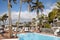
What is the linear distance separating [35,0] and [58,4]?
657cm

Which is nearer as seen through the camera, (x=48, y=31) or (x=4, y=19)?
(x=48, y=31)

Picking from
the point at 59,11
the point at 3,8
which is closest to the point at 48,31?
the point at 59,11

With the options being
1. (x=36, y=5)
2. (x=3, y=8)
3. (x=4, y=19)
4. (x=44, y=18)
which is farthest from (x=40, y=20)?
(x=3, y=8)

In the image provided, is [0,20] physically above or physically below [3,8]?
below

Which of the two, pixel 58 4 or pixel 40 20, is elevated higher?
pixel 58 4

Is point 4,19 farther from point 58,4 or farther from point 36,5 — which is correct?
point 58,4

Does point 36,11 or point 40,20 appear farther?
point 40,20

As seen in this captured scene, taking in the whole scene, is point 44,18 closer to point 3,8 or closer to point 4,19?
point 4,19

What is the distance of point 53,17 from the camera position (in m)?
37.8

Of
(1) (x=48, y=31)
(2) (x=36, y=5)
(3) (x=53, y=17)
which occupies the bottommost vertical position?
(1) (x=48, y=31)

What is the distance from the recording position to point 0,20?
153ft

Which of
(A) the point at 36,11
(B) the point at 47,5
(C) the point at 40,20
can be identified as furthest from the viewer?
(B) the point at 47,5

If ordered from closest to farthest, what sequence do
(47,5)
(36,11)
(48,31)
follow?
(48,31)
(36,11)
(47,5)

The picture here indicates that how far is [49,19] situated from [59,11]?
934 centimetres
